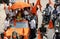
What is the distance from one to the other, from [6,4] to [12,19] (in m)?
1.02

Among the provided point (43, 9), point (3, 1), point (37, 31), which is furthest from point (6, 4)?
point (37, 31)

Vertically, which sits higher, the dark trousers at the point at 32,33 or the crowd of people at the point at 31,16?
the crowd of people at the point at 31,16

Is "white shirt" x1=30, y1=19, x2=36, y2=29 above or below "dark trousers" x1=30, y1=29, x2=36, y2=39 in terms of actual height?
above

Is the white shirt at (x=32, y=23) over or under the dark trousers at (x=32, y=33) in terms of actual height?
over

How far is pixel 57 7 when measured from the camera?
12.1 ft

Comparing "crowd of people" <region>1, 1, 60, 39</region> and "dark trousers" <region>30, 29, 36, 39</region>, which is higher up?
"crowd of people" <region>1, 1, 60, 39</region>

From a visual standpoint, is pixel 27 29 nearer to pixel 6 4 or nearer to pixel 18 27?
pixel 18 27

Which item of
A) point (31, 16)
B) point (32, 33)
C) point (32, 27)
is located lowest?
point (32, 33)

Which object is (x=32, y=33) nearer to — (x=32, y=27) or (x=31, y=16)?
(x=32, y=27)

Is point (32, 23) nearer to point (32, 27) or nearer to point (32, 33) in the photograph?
point (32, 27)

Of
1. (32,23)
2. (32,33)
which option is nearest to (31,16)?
(32,23)

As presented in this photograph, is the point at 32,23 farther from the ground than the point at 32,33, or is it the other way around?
the point at 32,23

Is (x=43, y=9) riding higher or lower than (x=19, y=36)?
higher

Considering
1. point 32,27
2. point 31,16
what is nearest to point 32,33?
point 32,27
